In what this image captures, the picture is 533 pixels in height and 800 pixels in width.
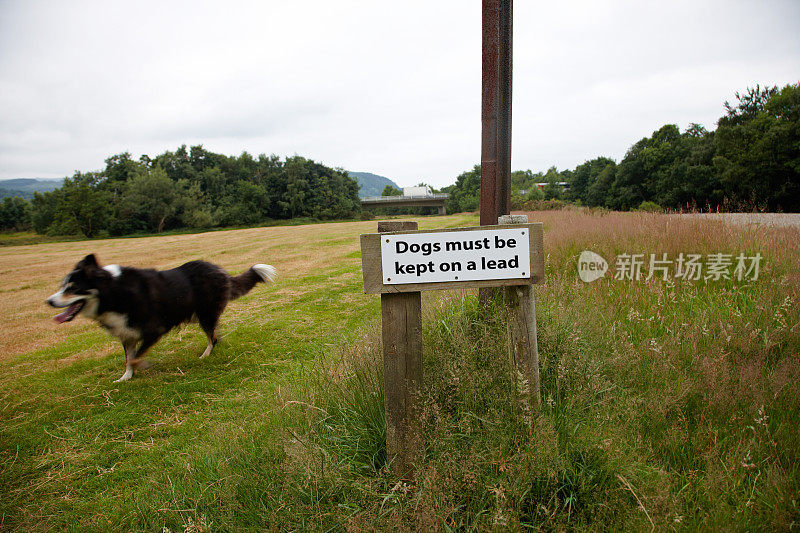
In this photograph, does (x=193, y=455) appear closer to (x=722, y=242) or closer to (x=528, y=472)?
(x=528, y=472)

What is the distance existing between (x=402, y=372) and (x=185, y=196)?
55.8 metres

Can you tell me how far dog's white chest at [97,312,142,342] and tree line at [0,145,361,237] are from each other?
1581 inches

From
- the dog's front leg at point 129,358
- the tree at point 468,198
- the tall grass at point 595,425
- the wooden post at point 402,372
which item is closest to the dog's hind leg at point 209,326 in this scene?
the dog's front leg at point 129,358

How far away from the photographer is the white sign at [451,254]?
6.81 ft

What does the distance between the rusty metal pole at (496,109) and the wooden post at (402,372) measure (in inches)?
59.9

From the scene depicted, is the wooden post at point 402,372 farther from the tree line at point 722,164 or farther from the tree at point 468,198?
the tree at point 468,198

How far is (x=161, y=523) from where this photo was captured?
2.17 m

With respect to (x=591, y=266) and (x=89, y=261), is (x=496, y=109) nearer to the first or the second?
(x=591, y=266)

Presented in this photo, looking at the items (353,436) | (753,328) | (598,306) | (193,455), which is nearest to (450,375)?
(353,436)

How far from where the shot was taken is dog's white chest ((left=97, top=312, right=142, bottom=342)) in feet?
14.1

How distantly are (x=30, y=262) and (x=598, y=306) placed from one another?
22.6 metres

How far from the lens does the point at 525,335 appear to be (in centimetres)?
224

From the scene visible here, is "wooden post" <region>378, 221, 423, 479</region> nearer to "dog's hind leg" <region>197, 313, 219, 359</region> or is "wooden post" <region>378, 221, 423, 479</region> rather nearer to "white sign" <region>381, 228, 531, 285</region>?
"white sign" <region>381, 228, 531, 285</region>

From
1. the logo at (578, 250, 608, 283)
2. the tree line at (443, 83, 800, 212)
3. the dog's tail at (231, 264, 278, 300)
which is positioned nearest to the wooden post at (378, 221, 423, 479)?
the dog's tail at (231, 264, 278, 300)
